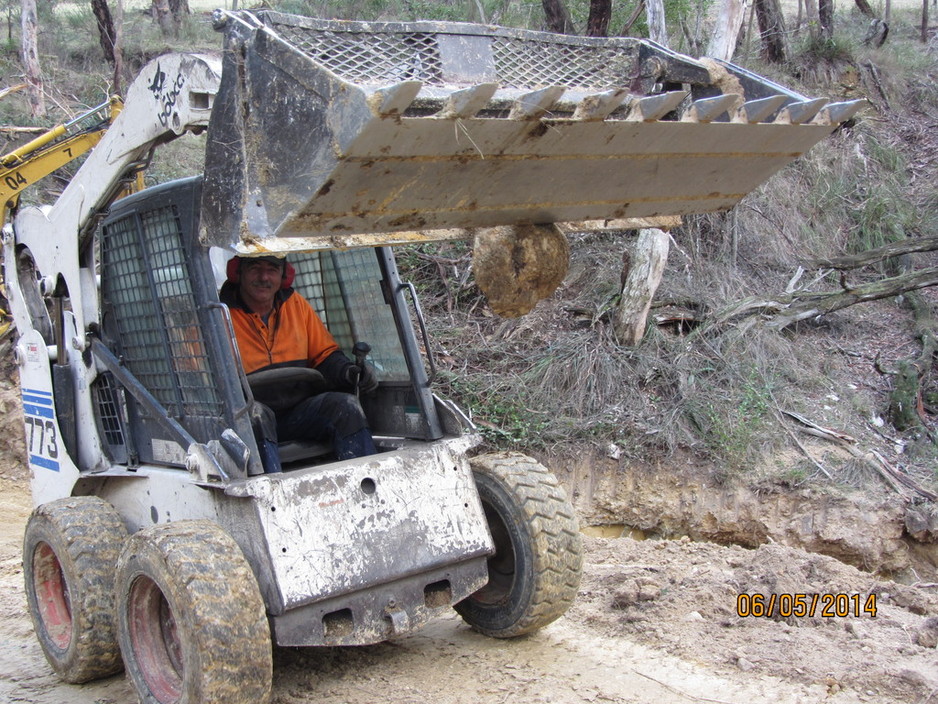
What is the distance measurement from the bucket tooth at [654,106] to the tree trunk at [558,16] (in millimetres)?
7861

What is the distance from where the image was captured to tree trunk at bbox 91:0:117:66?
1293 centimetres

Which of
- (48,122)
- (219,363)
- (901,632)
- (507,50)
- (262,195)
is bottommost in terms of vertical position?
(901,632)

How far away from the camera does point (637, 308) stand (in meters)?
7.40

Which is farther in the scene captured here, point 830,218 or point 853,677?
point 830,218

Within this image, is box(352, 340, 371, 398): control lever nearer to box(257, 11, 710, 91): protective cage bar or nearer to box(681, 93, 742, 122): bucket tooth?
box(257, 11, 710, 91): protective cage bar

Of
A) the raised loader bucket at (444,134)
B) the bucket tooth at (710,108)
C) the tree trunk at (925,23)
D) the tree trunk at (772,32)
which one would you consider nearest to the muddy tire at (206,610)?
the raised loader bucket at (444,134)

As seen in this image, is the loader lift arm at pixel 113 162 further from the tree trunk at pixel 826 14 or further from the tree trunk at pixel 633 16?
the tree trunk at pixel 826 14

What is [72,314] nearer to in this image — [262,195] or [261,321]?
[261,321]

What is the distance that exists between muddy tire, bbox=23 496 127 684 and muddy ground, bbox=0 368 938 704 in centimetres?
16

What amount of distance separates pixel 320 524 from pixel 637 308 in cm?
435

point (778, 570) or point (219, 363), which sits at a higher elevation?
point (219, 363)

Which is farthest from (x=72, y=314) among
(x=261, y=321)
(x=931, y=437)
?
(x=931, y=437)

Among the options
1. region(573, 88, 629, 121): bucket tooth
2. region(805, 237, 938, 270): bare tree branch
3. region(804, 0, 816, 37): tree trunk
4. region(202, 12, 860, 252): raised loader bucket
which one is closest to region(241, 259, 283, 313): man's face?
region(202, 12, 860, 252): raised loader bucket
